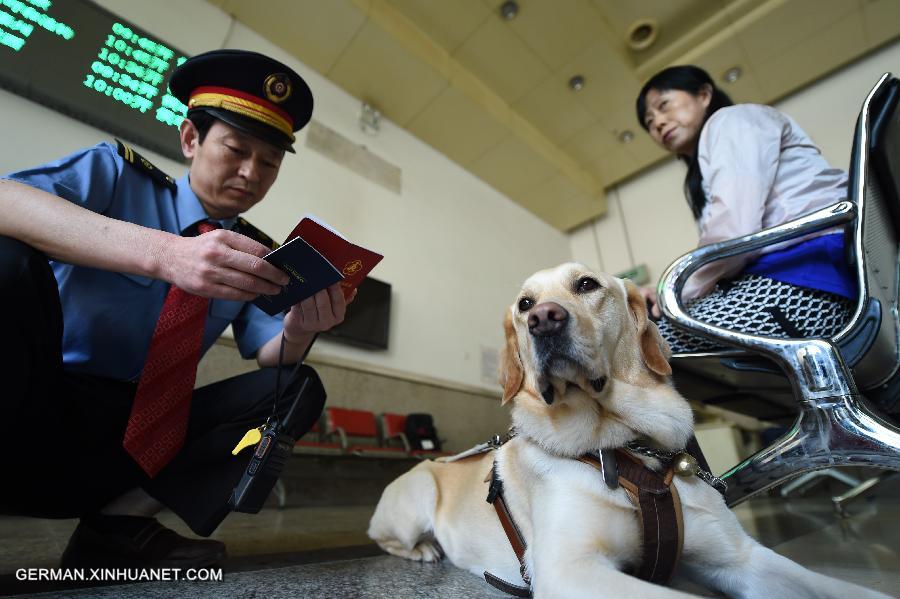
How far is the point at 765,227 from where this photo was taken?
138cm

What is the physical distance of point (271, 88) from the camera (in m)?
1.49

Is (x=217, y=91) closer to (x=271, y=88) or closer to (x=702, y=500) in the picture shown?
(x=271, y=88)

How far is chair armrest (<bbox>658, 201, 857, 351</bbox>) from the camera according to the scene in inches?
40.8

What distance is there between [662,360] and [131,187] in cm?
168

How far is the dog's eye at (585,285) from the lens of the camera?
4.03 ft

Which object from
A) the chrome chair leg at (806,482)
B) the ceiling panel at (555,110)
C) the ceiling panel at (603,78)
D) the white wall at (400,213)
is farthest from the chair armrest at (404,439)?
the ceiling panel at (603,78)

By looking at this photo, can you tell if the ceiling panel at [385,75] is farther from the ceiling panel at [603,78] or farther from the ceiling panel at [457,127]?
the ceiling panel at [603,78]

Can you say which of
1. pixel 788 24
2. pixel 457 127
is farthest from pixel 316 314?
pixel 788 24

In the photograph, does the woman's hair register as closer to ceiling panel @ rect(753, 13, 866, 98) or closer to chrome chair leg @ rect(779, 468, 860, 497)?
chrome chair leg @ rect(779, 468, 860, 497)

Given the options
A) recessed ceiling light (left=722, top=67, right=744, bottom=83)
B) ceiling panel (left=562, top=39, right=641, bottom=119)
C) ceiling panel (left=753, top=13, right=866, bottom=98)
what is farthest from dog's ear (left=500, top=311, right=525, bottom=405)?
ceiling panel (left=753, top=13, right=866, bottom=98)

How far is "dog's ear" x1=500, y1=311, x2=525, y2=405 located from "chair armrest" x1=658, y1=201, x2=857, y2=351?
1.50 feet

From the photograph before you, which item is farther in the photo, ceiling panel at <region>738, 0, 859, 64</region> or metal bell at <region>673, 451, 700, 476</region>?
ceiling panel at <region>738, 0, 859, 64</region>

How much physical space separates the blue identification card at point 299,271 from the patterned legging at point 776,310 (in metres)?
1.10

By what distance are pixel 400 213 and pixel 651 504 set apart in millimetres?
4531
